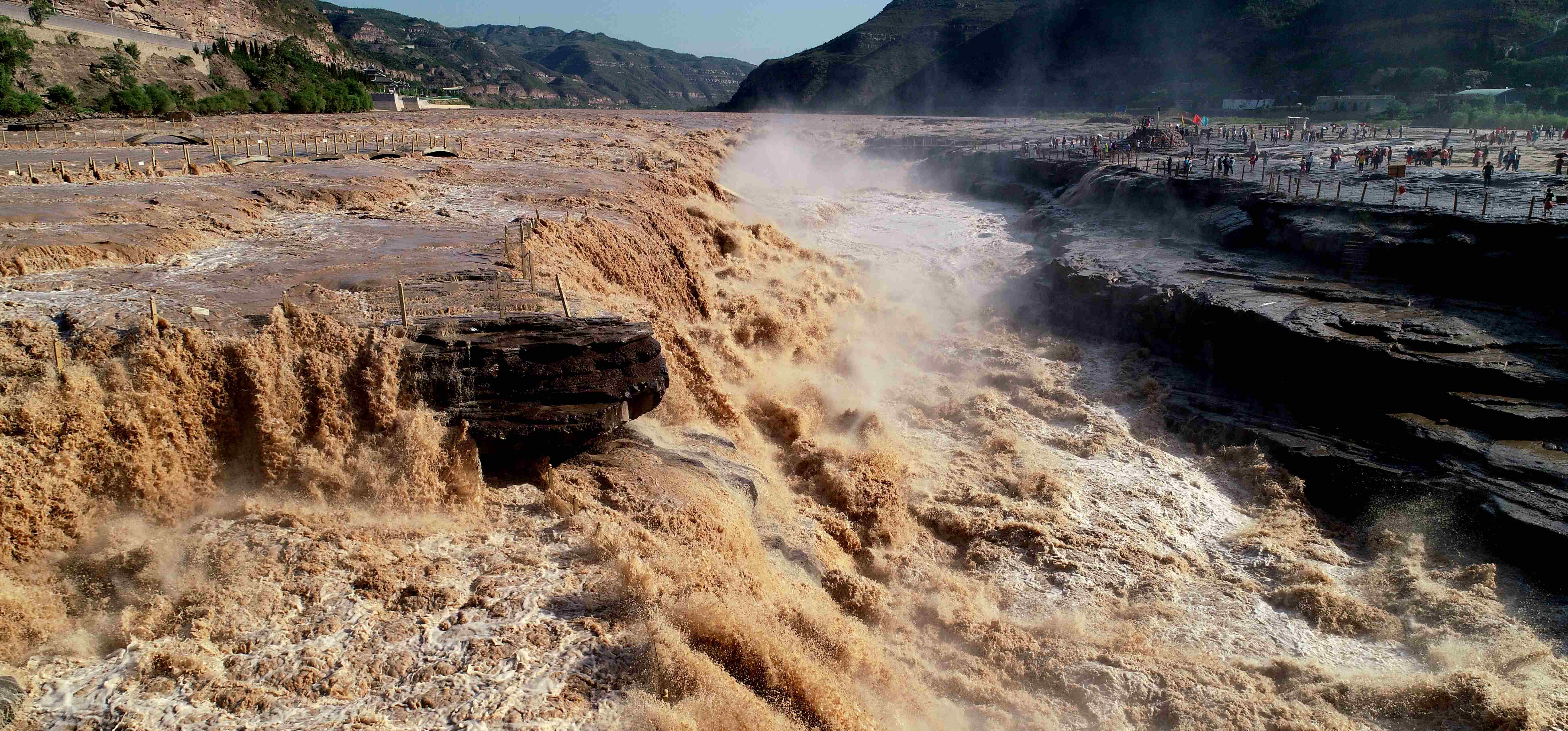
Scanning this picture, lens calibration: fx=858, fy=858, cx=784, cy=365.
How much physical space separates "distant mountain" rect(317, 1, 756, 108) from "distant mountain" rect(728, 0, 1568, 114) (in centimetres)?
2492

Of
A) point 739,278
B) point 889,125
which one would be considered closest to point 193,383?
point 739,278

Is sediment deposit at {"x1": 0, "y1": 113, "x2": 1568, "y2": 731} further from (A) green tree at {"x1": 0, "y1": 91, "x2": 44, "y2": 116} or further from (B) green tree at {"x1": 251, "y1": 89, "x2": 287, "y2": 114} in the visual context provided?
(B) green tree at {"x1": 251, "y1": 89, "x2": 287, "y2": 114}

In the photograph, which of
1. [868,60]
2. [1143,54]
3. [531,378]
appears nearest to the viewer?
[531,378]

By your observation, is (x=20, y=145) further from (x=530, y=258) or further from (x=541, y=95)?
(x=541, y=95)

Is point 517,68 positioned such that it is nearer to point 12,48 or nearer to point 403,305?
point 12,48

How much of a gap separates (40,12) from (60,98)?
23.3ft

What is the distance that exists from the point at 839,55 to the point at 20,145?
288ft

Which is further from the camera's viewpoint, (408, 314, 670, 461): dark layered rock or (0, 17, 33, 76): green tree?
(0, 17, 33, 76): green tree

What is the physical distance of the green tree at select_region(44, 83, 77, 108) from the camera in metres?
31.4

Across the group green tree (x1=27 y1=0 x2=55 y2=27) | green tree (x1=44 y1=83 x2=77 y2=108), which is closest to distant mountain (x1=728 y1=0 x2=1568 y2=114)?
green tree (x1=27 y1=0 x2=55 y2=27)

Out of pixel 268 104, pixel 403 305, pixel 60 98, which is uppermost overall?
pixel 268 104

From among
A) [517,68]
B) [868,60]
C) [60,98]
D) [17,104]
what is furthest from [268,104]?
[517,68]

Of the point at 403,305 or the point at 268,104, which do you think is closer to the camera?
the point at 403,305

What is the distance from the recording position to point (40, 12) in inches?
1380
